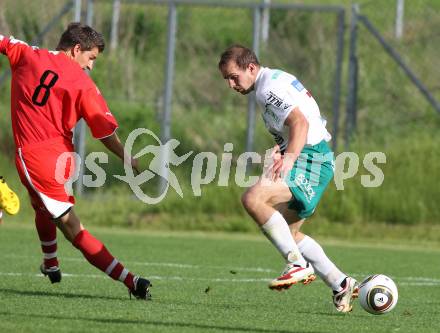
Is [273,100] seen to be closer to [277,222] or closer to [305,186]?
[305,186]

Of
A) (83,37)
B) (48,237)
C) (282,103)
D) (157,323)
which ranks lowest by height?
(157,323)

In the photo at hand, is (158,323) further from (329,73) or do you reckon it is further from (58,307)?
(329,73)

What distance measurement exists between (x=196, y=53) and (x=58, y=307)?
10.7 m

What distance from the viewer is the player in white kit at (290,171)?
751 centimetres

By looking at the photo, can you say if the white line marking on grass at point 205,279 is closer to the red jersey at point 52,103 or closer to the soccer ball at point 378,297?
the red jersey at point 52,103

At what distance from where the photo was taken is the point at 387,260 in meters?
11.9

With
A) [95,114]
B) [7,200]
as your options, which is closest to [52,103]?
[95,114]

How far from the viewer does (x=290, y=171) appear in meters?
7.72

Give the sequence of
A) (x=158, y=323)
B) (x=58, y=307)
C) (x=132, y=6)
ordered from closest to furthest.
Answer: (x=158, y=323) < (x=58, y=307) < (x=132, y=6)

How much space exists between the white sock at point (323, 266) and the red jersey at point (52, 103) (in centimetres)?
164

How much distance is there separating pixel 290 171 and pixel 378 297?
3.57 ft

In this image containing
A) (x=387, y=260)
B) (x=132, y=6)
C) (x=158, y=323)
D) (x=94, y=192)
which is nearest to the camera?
(x=158, y=323)

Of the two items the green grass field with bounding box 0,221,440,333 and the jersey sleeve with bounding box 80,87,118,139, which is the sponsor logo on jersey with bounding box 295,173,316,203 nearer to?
the green grass field with bounding box 0,221,440,333

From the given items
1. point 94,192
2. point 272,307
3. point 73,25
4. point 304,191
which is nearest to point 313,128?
point 304,191
